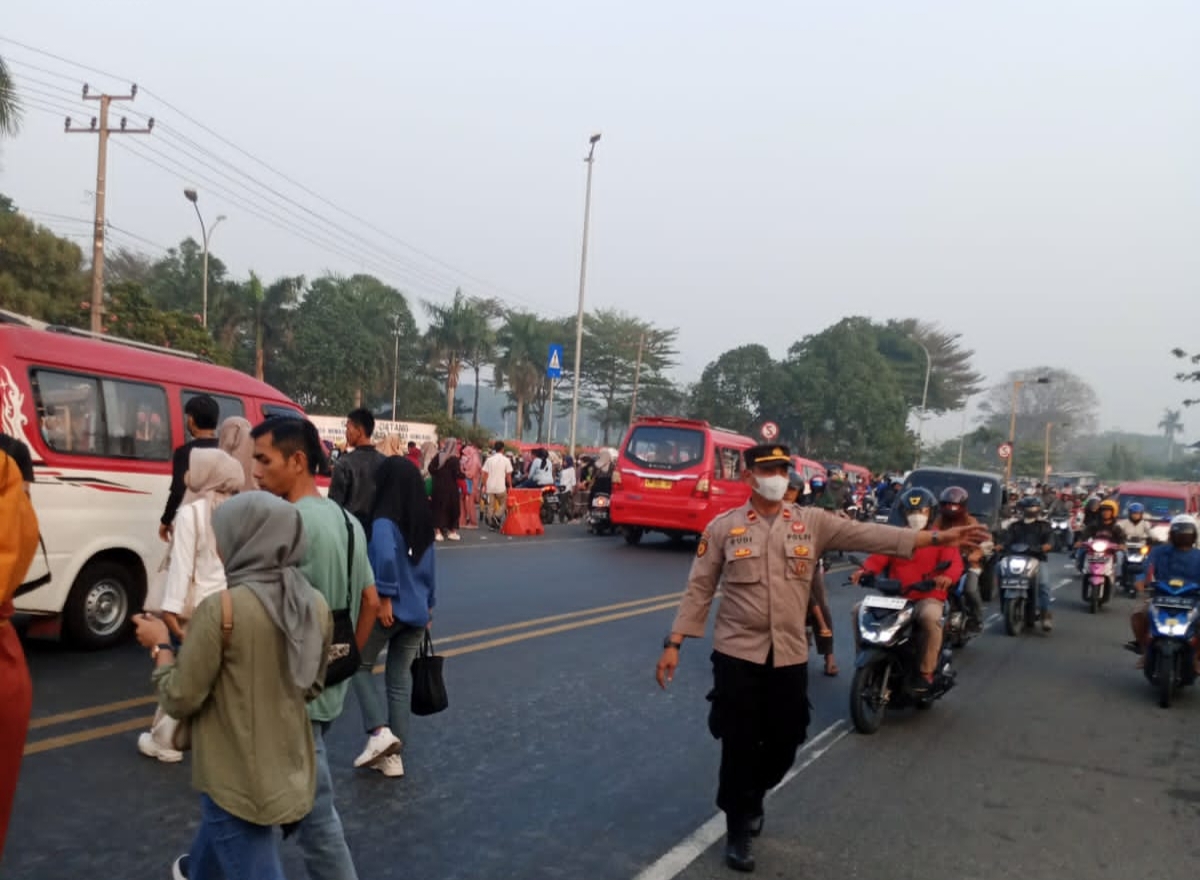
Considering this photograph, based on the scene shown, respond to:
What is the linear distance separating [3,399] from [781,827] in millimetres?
5722

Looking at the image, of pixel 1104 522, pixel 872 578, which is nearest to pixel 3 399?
pixel 872 578

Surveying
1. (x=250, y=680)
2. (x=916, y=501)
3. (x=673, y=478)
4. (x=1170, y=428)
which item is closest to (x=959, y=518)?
(x=916, y=501)

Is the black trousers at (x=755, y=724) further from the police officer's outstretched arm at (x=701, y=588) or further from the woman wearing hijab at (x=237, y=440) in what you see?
the woman wearing hijab at (x=237, y=440)

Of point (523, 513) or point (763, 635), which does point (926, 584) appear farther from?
point (523, 513)

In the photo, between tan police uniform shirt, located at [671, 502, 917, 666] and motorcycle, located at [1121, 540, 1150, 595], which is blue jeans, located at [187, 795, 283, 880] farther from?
motorcycle, located at [1121, 540, 1150, 595]

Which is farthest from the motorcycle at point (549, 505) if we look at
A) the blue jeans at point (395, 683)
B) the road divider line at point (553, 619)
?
the blue jeans at point (395, 683)

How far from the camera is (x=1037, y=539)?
12.7 meters

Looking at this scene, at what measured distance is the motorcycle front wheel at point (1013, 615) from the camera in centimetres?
1246

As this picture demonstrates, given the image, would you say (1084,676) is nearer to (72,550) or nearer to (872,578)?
(872,578)

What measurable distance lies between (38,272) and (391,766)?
2540 centimetres

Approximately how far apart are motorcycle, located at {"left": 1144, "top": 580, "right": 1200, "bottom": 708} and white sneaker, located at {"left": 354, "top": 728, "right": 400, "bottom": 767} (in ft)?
21.2

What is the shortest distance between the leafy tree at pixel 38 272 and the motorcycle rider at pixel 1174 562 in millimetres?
24920

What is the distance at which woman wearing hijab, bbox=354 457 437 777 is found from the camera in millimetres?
5422

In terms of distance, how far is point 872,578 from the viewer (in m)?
7.88
